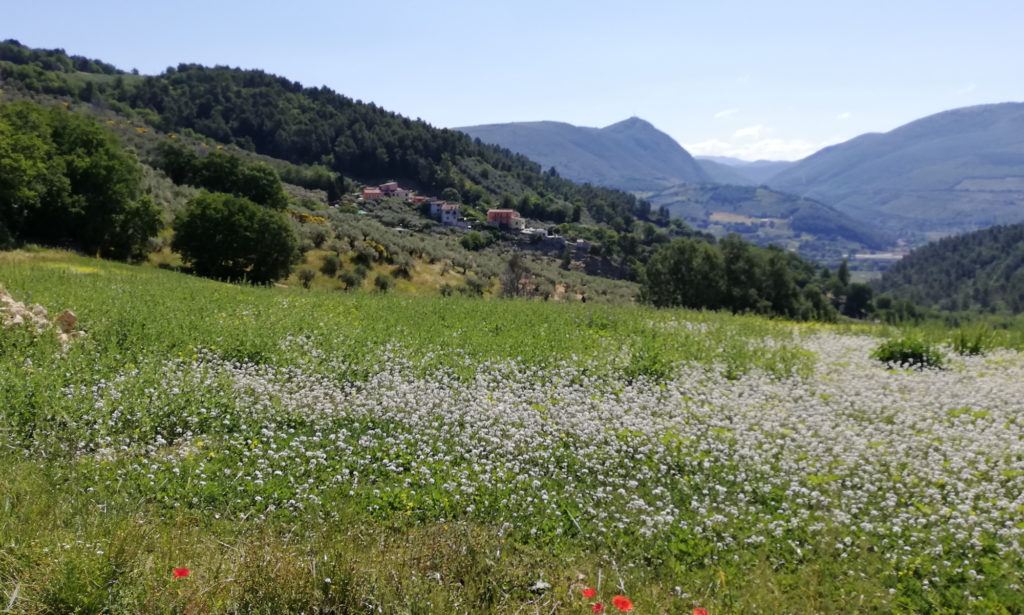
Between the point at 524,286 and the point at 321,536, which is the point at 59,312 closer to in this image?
the point at 321,536

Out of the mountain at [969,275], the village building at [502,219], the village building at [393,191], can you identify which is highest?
the village building at [393,191]

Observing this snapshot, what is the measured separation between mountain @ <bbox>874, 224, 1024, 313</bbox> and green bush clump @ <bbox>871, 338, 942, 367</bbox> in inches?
6152

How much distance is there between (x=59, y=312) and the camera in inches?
547

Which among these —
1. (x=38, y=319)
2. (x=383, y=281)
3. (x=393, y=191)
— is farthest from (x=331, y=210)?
(x=38, y=319)

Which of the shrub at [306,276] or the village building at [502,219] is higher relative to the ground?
the village building at [502,219]

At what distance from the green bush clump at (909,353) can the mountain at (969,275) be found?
513ft

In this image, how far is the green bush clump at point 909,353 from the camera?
565 inches

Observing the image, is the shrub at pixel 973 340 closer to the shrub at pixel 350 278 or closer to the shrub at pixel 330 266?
the shrub at pixel 350 278

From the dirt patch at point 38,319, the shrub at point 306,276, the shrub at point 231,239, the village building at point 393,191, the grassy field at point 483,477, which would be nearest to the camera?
the grassy field at point 483,477

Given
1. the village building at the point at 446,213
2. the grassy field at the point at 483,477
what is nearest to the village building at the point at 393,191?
the village building at the point at 446,213

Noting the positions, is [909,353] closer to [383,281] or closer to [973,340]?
[973,340]

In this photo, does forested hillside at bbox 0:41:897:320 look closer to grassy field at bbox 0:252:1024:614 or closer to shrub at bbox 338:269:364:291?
shrub at bbox 338:269:364:291

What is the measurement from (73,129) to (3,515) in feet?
163

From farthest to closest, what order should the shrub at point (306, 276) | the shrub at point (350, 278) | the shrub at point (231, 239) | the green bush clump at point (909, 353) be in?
the shrub at point (350, 278) < the shrub at point (306, 276) < the shrub at point (231, 239) < the green bush clump at point (909, 353)
